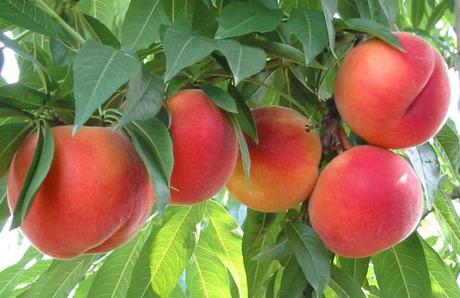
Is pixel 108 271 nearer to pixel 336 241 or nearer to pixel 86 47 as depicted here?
pixel 336 241

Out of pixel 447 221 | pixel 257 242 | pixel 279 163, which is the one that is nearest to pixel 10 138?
pixel 279 163

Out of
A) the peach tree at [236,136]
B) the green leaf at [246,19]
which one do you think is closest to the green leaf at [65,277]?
the peach tree at [236,136]

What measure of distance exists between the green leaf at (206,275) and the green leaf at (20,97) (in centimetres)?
64

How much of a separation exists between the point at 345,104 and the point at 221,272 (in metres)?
0.57

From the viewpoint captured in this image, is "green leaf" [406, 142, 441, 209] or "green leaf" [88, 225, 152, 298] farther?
"green leaf" [88, 225, 152, 298]

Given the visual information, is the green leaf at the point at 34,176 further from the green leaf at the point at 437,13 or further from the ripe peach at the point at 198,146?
the green leaf at the point at 437,13

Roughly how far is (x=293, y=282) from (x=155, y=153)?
35 centimetres

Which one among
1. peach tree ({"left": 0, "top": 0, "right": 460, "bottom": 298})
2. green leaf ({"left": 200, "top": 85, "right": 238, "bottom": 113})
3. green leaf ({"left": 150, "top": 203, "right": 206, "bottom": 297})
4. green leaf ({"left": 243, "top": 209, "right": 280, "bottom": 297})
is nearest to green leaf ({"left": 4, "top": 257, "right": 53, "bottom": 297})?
peach tree ({"left": 0, "top": 0, "right": 460, "bottom": 298})

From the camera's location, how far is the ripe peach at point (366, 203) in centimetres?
111

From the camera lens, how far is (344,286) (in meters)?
1.22

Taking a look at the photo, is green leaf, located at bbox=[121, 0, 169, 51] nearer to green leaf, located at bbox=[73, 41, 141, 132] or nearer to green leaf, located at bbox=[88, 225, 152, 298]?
Answer: green leaf, located at bbox=[73, 41, 141, 132]

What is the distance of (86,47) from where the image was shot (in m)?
0.93

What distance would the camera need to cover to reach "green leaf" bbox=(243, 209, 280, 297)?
1336mm

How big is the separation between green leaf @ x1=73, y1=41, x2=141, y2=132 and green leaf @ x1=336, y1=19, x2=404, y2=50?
34cm
